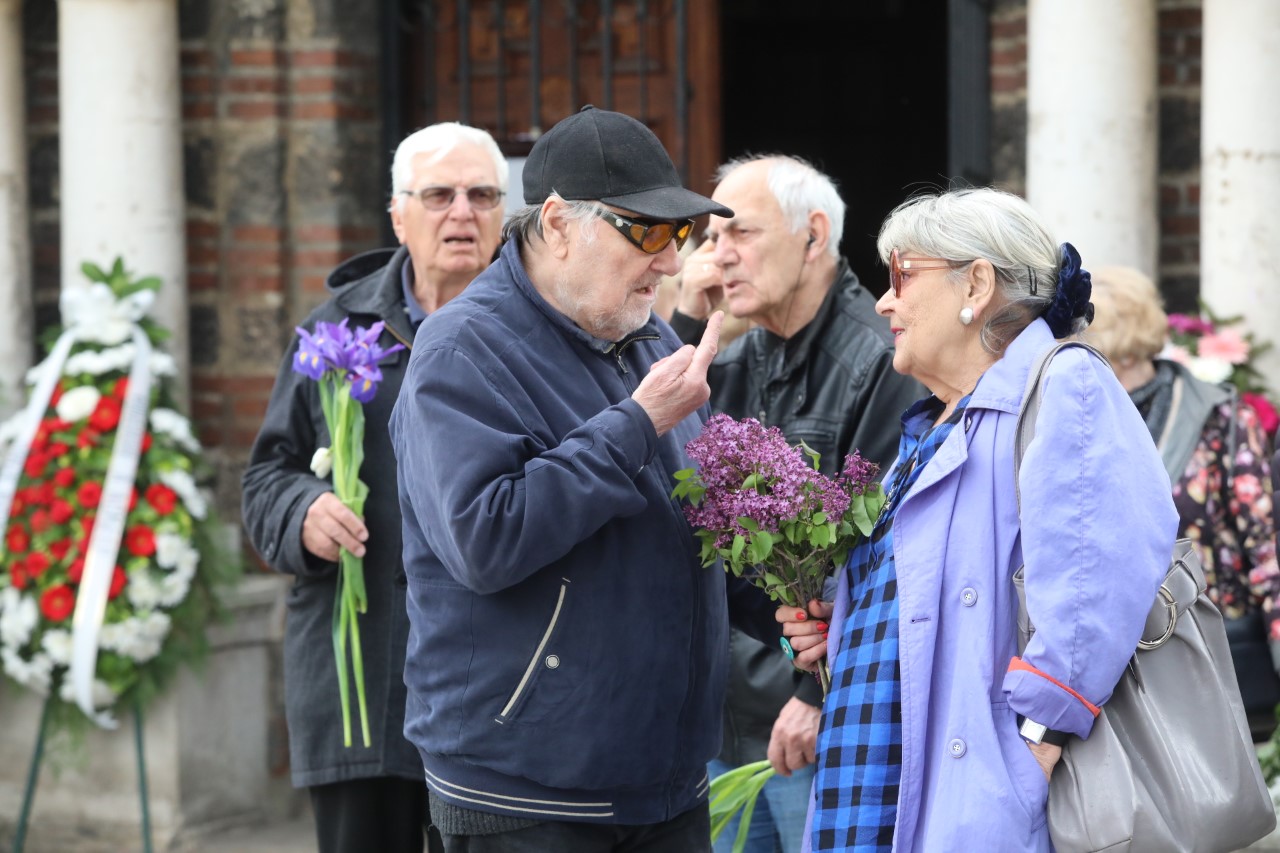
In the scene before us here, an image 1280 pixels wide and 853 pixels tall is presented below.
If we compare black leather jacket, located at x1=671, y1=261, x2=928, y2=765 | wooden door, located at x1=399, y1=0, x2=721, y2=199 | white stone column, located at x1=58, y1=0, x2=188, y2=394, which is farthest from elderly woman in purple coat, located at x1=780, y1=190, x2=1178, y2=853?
white stone column, located at x1=58, y1=0, x2=188, y2=394

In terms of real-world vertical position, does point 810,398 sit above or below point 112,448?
above

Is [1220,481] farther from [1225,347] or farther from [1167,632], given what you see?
[1167,632]

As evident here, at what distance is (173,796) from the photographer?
512 centimetres

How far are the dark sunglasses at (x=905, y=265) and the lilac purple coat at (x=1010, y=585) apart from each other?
0.59 feet

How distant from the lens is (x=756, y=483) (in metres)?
2.49

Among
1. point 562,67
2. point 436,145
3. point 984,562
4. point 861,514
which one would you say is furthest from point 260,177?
point 984,562

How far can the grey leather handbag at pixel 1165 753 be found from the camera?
2.16 m

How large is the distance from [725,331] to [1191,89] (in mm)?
1773

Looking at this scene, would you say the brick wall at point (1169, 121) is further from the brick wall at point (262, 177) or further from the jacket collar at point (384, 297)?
the jacket collar at point (384, 297)

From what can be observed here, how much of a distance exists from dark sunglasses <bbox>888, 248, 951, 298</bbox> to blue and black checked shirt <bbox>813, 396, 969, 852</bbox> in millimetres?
206

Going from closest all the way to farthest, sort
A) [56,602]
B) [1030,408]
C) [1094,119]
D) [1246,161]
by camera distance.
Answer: [1030,408]
[1246,161]
[1094,119]
[56,602]

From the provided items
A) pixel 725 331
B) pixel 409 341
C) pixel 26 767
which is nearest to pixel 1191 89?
pixel 725 331

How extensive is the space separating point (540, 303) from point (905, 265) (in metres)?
0.56

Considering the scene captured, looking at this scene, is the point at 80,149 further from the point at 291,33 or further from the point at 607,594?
the point at 607,594
